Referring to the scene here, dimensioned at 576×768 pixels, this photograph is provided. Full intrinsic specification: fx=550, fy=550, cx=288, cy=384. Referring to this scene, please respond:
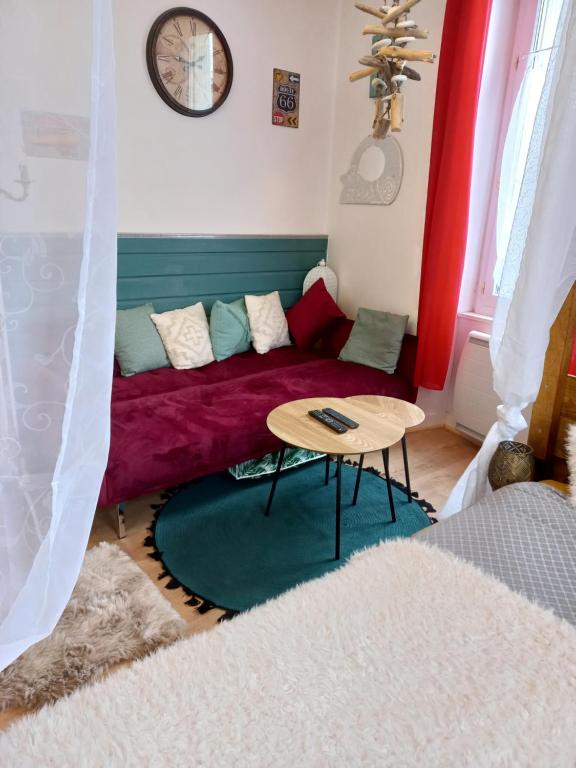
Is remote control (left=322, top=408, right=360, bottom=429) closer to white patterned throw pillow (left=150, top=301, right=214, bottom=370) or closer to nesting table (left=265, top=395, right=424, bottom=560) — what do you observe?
nesting table (left=265, top=395, right=424, bottom=560)

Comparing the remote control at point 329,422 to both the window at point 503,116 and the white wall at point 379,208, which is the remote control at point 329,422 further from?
the white wall at point 379,208

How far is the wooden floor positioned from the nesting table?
11.8 inches

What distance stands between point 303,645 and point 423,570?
15.5 inches

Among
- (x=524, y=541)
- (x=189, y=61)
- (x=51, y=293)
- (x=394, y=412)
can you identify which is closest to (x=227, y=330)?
(x=394, y=412)

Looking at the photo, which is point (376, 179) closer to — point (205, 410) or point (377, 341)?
point (377, 341)

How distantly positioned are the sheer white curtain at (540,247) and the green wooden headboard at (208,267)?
2.06 m

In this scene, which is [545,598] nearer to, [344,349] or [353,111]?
[344,349]

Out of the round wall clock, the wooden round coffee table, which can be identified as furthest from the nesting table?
the round wall clock

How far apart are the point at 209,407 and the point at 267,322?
1.14m

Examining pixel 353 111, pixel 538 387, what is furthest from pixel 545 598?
pixel 353 111

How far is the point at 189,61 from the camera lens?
3270mm

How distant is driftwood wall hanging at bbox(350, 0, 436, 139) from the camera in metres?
1.75

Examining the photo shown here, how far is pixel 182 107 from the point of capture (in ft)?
10.8

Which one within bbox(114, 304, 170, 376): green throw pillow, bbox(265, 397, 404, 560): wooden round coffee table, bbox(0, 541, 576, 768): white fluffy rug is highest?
bbox(114, 304, 170, 376): green throw pillow
